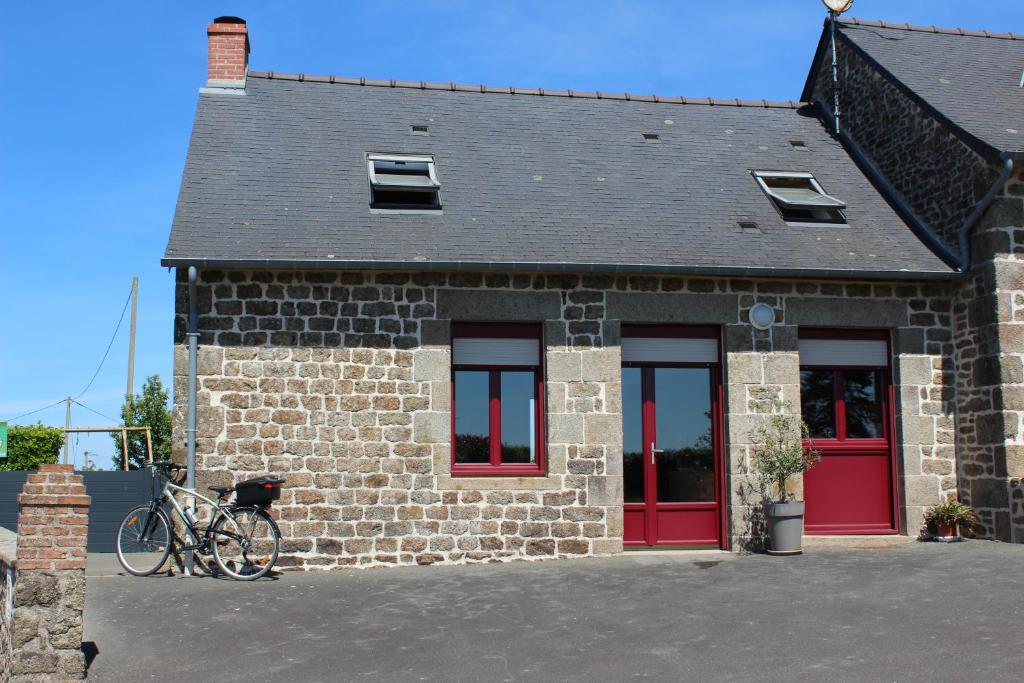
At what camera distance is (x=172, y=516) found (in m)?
9.61

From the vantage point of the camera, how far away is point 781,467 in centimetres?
1025

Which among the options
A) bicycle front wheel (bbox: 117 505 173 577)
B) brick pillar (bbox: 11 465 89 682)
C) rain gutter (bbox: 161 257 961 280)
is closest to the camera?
brick pillar (bbox: 11 465 89 682)

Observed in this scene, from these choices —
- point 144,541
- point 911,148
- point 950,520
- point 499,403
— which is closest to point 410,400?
point 499,403

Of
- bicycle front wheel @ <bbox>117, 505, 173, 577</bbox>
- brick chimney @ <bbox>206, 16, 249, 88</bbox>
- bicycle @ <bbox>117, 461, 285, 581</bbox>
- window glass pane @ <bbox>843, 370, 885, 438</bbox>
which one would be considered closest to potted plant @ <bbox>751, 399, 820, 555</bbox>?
window glass pane @ <bbox>843, 370, 885, 438</bbox>

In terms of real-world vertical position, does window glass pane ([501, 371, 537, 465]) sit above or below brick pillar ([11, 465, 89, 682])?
above

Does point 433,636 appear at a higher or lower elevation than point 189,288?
lower

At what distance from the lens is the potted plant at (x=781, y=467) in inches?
402

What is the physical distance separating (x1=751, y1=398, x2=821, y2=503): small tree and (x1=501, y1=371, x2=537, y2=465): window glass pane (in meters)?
2.34

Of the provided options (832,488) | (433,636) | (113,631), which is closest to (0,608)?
(113,631)

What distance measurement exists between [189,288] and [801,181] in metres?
Result: 7.49

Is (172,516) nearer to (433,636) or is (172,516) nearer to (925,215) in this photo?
(433,636)

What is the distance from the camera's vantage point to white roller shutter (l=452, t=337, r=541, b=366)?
34.4 ft

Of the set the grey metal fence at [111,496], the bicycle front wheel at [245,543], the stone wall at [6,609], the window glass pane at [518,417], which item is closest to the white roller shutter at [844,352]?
the window glass pane at [518,417]

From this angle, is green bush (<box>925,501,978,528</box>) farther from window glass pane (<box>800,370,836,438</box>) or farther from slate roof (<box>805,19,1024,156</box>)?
slate roof (<box>805,19,1024,156</box>)
